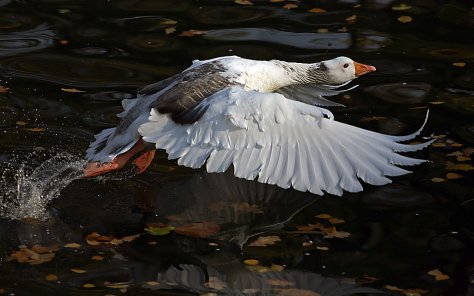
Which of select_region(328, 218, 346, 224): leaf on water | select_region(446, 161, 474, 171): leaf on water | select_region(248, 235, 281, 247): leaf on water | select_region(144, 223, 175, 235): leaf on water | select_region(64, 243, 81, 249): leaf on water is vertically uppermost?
select_region(64, 243, 81, 249): leaf on water

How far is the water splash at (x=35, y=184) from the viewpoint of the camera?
8.40 m

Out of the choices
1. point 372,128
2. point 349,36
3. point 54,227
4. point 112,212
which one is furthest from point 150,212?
point 349,36

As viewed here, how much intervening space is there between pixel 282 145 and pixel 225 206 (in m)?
1.07

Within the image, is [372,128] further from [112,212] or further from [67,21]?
[67,21]

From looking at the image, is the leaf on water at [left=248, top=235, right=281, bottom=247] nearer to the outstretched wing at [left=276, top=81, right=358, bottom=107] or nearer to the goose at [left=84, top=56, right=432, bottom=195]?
the goose at [left=84, top=56, right=432, bottom=195]

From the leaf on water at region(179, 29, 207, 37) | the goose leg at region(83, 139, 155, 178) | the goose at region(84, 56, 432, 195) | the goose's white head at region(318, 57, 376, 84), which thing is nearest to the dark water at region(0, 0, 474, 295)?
the leaf on water at region(179, 29, 207, 37)

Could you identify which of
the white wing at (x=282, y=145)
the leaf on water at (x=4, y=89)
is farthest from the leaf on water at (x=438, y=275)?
the leaf on water at (x=4, y=89)

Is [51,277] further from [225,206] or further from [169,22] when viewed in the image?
[169,22]

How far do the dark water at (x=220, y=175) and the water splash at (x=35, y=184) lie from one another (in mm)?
19

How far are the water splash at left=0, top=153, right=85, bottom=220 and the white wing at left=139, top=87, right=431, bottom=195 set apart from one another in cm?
129

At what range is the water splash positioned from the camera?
8.40 meters

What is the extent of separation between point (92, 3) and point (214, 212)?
19.9 feet

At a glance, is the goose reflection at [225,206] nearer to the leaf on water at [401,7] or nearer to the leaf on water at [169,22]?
the leaf on water at [169,22]

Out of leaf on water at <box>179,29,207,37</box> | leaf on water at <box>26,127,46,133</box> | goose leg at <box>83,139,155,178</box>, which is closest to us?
goose leg at <box>83,139,155,178</box>
